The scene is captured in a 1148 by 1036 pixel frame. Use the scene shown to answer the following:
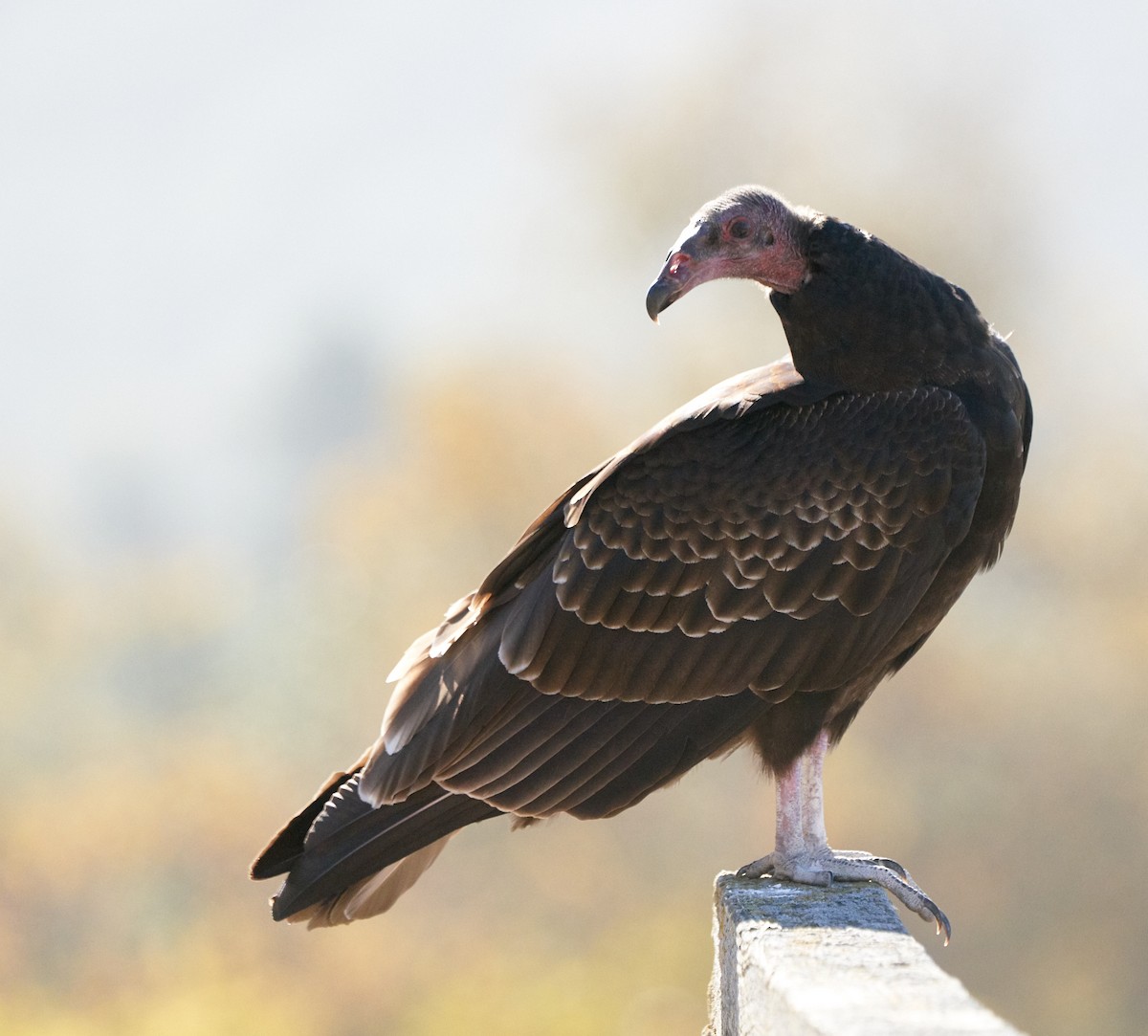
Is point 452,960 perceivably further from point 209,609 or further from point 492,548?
point 209,609

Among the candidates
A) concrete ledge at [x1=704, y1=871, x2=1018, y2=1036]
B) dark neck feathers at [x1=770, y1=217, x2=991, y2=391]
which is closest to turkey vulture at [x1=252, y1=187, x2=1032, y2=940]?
dark neck feathers at [x1=770, y1=217, x2=991, y2=391]

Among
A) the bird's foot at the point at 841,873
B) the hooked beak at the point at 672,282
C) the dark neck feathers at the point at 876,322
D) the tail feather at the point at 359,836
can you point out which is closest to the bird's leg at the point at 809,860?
the bird's foot at the point at 841,873

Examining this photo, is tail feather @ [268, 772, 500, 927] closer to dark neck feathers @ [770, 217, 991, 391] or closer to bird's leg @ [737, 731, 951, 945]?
bird's leg @ [737, 731, 951, 945]

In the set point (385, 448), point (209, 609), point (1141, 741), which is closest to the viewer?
point (1141, 741)

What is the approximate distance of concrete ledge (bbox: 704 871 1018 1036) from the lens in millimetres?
2471

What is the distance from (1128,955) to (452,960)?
37.2ft

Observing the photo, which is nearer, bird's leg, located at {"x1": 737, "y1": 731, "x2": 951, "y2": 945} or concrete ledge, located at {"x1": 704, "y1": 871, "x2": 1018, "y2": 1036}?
concrete ledge, located at {"x1": 704, "y1": 871, "x2": 1018, "y2": 1036}

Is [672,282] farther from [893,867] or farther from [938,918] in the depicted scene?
[938,918]

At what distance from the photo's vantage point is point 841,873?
154 inches

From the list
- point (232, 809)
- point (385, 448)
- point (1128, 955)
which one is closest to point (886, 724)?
point (1128, 955)

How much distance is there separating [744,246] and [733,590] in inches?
34.1

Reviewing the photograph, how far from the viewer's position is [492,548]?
2847 cm

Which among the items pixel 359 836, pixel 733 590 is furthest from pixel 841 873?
pixel 359 836

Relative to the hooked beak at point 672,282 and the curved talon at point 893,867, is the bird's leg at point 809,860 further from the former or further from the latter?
the hooked beak at point 672,282
